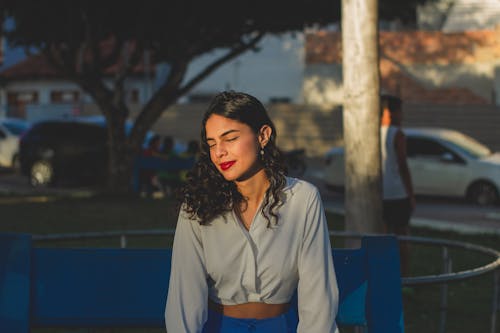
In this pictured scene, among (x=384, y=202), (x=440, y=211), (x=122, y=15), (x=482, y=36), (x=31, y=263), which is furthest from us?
(x=482, y=36)

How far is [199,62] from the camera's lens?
5134cm

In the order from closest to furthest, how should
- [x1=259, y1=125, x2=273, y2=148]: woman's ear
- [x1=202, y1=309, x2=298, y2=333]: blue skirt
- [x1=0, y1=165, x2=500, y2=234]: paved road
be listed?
1. [x1=202, y1=309, x2=298, y2=333]: blue skirt
2. [x1=259, y1=125, x2=273, y2=148]: woman's ear
3. [x1=0, y1=165, x2=500, y2=234]: paved road

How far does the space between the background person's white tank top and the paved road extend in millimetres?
6458

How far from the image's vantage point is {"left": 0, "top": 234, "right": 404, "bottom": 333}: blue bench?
4887 millimetres

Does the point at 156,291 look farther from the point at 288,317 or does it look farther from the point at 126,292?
the point at 288,317

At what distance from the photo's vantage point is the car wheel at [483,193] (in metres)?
23.0

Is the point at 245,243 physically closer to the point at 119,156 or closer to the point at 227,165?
the point at 227,165

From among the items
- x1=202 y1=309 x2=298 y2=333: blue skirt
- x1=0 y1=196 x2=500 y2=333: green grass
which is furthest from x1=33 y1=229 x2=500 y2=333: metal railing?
x1=202 y1=309 x2=298 y2=333: blue skirt

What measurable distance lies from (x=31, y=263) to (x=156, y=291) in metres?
0.55

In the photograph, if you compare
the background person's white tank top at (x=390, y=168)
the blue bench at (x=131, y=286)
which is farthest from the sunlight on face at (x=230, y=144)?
the background person's white tank top at (x=390, y=168)

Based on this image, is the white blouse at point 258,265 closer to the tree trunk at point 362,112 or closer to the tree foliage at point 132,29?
the tree trunk at point 362,112

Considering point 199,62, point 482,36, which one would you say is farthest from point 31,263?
point 199,62

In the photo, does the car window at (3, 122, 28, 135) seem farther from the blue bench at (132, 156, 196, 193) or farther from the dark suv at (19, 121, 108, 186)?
the blue bench at (132, 156, 196, 193)

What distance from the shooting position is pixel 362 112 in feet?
29.5
